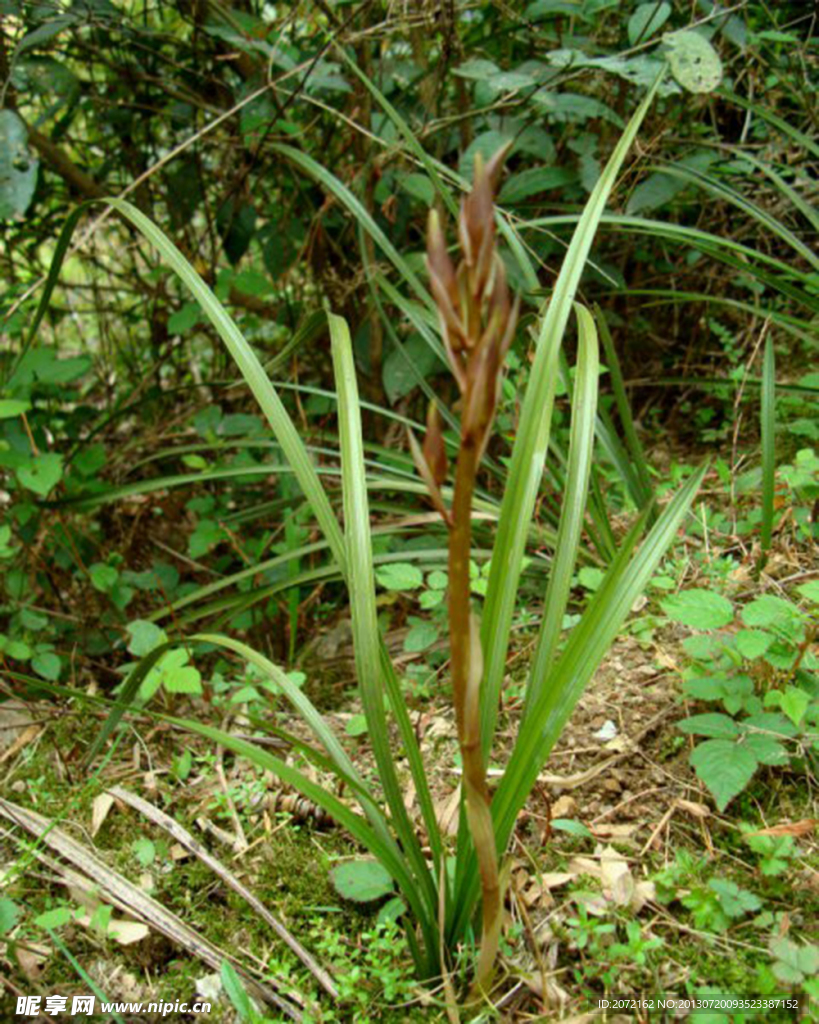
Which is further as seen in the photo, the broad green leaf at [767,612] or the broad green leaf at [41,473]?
the broad green leaf at [41,473]

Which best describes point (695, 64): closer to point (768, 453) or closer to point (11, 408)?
point (768, 453)

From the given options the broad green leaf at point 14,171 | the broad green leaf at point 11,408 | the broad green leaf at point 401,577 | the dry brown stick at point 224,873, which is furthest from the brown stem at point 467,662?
the broad green leaf at point 14,171

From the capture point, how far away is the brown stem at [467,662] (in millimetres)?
650

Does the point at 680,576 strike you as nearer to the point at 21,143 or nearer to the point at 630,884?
the point at 630,884

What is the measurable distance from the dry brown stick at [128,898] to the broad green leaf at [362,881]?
0.45 feet

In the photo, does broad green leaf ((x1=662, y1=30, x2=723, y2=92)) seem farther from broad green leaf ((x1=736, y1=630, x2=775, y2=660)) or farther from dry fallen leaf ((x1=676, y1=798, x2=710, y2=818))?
dry fallen leaf ((x1=676, y1=798, x2=710, y2=818))

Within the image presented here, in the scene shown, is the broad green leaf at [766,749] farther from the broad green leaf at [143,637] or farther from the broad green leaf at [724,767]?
the broad green leaf at [143,637]

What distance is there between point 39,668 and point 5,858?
415 mm

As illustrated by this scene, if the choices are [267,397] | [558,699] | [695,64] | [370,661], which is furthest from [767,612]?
[695,64]

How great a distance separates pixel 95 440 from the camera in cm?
262

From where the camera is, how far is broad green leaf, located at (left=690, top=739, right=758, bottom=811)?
3.49 ft

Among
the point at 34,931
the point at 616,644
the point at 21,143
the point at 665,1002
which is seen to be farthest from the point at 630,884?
the point at 21,143

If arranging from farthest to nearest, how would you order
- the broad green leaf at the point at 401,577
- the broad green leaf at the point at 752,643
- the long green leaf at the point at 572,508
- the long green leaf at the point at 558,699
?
the broad green leaf at the point at 401,577 < the broad green leaf at the point at 752,643 < the long green leaf at the point at 572,508 < the long green leaf at the point at 558,699

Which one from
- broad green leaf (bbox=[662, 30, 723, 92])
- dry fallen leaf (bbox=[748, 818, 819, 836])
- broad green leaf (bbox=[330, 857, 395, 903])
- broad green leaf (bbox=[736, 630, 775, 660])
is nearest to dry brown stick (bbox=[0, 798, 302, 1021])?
broad green leaf (bbox=[330, 857, 395, 903])
